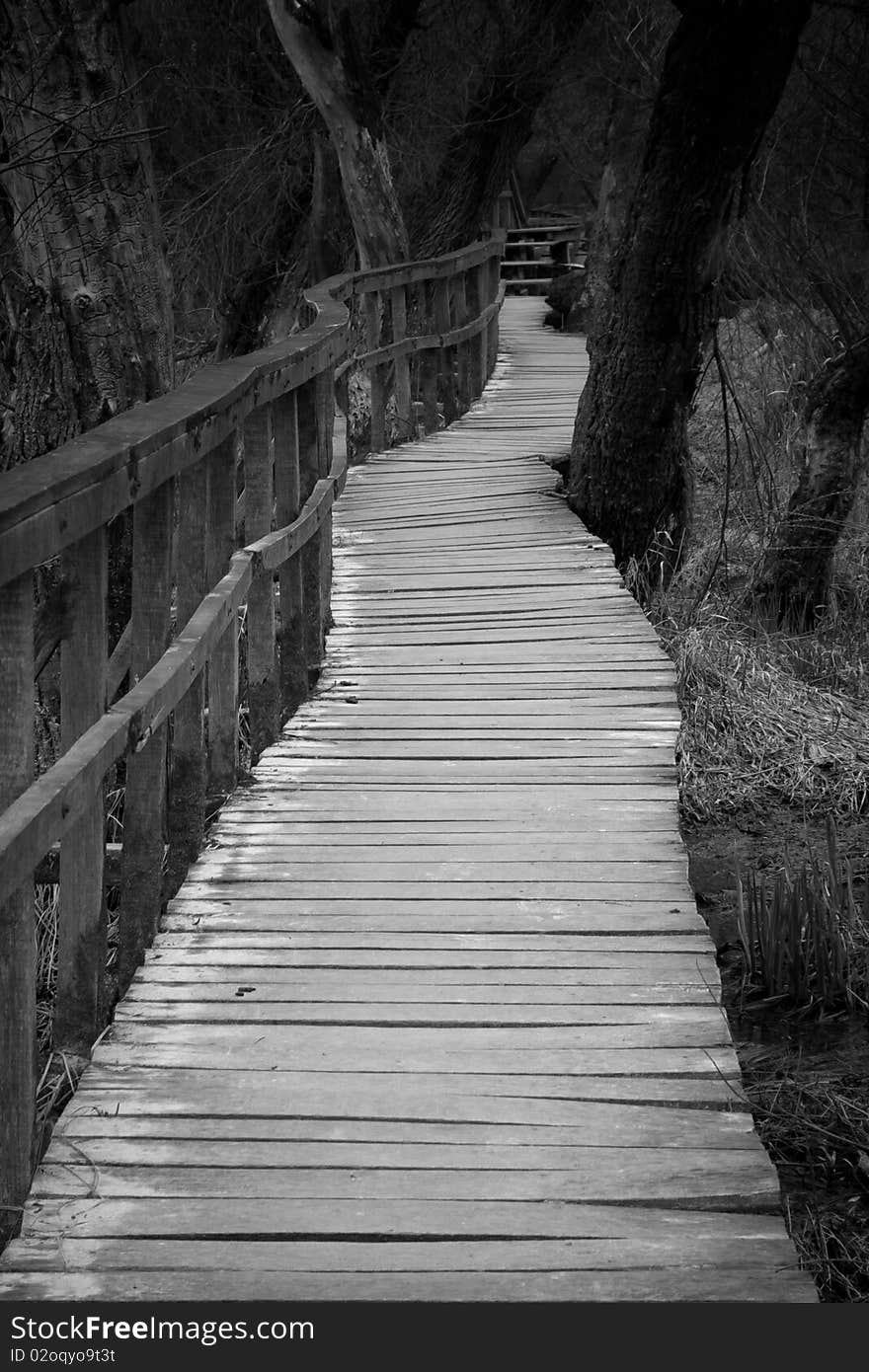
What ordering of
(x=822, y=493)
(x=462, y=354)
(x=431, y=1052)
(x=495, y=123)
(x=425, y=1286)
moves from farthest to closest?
(x=495, y=123), (x=462, y=354), (x=822, y=493), (x=431, y=1052), (x=425, y=1286)

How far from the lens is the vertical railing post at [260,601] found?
16.5 feet

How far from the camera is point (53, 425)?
5902mm

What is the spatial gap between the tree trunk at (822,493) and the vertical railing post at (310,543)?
389 cm

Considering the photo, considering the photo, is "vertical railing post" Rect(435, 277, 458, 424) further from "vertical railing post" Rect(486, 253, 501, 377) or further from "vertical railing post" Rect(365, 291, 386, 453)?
"vertical railing post" Rect(486, 253, 501, 377)

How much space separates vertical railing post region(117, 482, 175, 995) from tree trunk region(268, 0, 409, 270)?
30.5 ft

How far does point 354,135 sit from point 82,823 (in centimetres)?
1029

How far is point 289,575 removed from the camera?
5.57 meters

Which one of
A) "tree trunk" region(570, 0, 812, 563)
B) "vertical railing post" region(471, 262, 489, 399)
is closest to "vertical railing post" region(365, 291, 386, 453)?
"tree trunk" region(570, 0, 812, 563)

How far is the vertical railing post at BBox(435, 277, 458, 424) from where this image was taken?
12.6 meters

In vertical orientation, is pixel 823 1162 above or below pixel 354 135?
below

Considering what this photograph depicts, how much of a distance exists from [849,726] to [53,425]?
3.82 metres

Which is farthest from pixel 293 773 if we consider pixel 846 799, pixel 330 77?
pixel 330 77

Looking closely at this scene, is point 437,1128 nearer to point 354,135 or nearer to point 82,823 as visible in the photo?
point 82,823

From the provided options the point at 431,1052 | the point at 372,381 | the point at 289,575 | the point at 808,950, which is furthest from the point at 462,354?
the point at 431,1052
